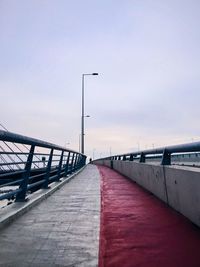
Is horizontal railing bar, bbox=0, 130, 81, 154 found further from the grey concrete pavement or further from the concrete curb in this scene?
the grey concrete pavement

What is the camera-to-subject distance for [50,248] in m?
3.33

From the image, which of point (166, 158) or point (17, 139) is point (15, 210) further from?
point (166, 158)

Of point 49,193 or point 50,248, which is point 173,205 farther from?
point 49,193

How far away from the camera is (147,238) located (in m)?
3.72

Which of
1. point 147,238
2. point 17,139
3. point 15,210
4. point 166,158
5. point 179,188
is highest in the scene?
point 17,139

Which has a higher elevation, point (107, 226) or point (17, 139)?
point (17, 139)

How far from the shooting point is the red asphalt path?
3000 mm

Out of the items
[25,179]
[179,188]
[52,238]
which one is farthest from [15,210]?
[179,188]

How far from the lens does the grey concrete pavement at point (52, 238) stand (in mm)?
3000

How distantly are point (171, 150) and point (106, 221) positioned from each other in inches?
82.8

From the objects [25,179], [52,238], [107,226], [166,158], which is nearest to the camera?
[52,238]

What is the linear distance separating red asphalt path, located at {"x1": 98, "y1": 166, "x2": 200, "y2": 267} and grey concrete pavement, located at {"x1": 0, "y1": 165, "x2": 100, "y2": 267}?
174 mm

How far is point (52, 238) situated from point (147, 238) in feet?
3.95

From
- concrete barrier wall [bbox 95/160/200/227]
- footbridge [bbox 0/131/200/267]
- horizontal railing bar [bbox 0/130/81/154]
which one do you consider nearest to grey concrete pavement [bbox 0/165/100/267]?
footbridge [bbox 0/131/200/267]
